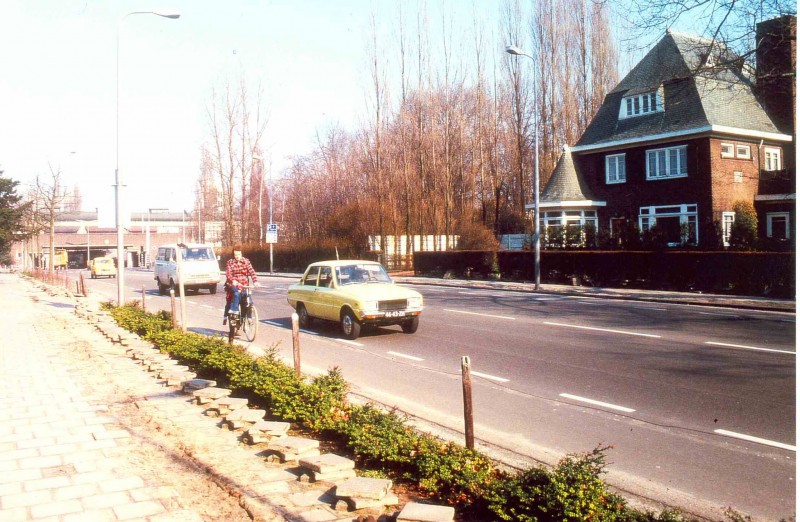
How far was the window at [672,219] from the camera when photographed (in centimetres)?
2969

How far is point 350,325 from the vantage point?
13.0m

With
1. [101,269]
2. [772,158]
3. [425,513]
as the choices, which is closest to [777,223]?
[772,158]

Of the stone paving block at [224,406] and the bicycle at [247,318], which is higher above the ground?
the bicycle at [247,318]

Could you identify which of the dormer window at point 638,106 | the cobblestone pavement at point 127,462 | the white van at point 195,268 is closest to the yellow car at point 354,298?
the cobblestone pavement at point 127,462

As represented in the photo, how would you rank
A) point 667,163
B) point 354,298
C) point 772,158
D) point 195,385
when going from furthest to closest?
point 772,158
point 667,163
point 354,298
point 195,385

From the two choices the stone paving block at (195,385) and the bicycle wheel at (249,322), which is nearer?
the stone paving block at (195,385)

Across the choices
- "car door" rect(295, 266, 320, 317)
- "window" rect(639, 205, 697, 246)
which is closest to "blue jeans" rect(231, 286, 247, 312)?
"car door" rect(295, 266, 320, 317)

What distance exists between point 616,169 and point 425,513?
33.5 meters

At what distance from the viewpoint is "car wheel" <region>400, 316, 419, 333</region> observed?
44.3 feet

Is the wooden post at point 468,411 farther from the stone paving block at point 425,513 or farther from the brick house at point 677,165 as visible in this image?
the brick house at point 677,165

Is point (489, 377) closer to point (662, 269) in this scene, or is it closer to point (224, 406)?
point (224, 406)

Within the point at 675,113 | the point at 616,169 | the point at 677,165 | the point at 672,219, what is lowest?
the point at 672,219

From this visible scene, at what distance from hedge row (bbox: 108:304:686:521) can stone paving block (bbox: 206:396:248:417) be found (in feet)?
0.98

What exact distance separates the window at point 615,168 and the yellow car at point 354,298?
2374cm
